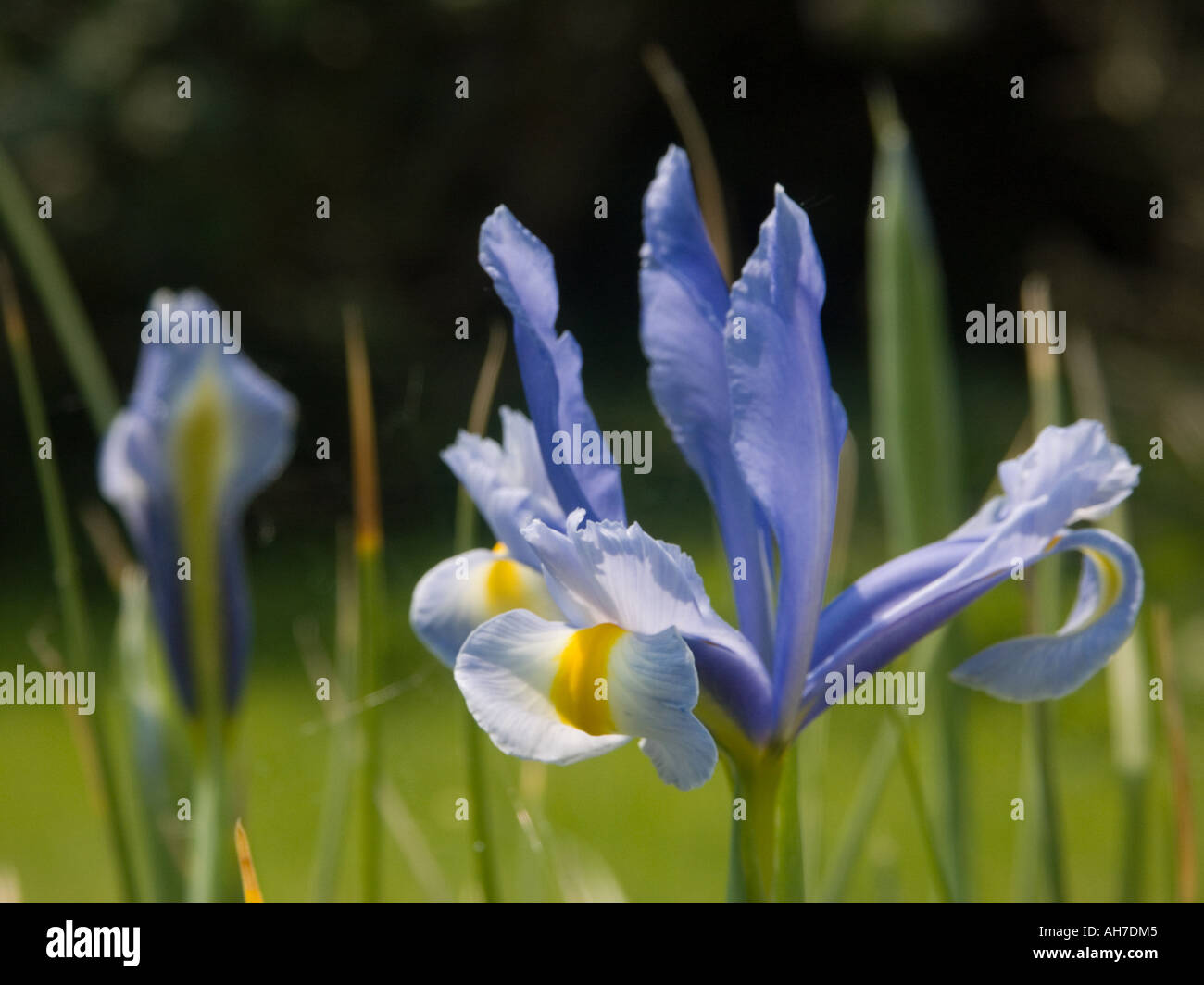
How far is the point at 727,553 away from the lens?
0.55m

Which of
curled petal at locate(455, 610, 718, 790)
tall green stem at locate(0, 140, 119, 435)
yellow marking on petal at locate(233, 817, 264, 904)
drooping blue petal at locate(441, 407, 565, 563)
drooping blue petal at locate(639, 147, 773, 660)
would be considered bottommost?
yellow marking on petal at locate(233, 817, 264, 904)

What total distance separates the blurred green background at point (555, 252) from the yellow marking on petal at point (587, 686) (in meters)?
0.17

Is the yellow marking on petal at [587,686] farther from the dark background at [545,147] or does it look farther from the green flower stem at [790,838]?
the dark background at [545,147]

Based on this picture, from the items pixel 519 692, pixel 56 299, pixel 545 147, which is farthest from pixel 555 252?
pixel 545 147

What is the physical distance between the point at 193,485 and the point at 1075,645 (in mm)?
436

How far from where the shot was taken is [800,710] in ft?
1.70

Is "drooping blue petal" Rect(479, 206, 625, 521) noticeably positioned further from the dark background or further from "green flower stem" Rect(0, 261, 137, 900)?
the dark background

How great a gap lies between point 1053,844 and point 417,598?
1.23 ft

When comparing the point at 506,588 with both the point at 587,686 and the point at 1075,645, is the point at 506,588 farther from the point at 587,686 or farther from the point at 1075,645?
the point at 1075,645

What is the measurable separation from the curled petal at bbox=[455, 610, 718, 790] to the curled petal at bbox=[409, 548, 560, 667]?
81 millimetres

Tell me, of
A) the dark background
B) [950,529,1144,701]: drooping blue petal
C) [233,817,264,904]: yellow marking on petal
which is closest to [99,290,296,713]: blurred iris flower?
[233,817,264,904]: yellow marking on petal

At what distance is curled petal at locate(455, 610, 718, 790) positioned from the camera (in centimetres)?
45

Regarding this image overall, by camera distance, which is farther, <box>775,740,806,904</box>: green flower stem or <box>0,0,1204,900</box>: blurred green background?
<box>0,0,1204,900</box>: blurred green background
